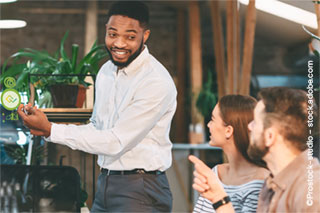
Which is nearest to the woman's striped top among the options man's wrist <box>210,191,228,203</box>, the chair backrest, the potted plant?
man's wrist <box>210,191,228,203</box>

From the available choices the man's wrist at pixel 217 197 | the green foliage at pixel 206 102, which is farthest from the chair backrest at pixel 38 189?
the green foliage at pixel 206 102

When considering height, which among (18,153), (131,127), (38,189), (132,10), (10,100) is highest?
(132,10)

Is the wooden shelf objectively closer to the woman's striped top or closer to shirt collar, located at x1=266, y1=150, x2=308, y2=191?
the woman's striped top

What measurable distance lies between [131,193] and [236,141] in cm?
42

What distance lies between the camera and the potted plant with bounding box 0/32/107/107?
2184mm

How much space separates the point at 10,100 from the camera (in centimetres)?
204

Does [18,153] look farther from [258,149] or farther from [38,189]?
[258,149]

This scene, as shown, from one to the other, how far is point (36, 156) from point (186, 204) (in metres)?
3.04

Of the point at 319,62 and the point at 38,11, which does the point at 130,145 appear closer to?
the point at 319,62

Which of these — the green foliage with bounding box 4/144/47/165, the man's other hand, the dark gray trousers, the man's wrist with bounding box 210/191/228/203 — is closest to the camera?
the man's wrist with bounding box 210/191/228/203

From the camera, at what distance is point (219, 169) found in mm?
1694

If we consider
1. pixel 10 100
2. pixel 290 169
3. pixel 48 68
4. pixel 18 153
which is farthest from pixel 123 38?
pixel 18 153

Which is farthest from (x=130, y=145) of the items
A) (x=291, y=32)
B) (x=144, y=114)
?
(x=291, y=32)

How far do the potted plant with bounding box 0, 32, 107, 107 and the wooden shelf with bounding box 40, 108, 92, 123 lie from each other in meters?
0.03
